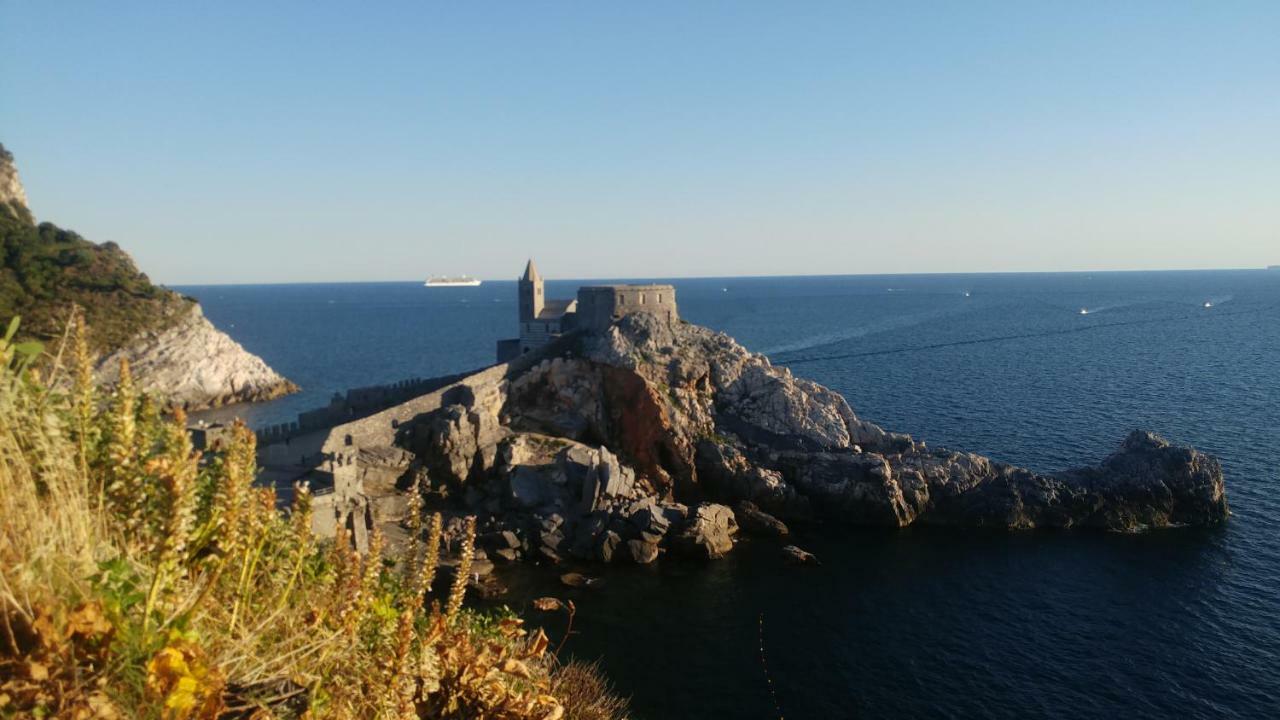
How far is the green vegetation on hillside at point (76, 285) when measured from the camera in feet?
201

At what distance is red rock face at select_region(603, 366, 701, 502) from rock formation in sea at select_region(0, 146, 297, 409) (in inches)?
1603

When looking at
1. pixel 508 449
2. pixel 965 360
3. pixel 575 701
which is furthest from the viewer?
pixel 965 360

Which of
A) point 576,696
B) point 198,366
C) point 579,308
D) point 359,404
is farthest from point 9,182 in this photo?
point 576,696

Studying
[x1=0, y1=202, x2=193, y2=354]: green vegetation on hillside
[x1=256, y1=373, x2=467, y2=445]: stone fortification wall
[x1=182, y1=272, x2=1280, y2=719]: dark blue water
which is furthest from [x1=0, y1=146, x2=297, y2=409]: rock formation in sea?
[x1=256, y1=373, x2=467, y2=445]: stone fortification wall

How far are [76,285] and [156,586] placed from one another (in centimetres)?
8079

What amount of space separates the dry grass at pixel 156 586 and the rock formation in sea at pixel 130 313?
67.5 m

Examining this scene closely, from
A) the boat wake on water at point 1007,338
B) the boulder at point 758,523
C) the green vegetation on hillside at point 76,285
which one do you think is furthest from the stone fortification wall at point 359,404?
the boat wake on water at point 1007,338

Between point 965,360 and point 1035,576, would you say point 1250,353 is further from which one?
point 1035,576

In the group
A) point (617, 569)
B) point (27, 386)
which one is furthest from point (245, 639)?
point (617, 569)

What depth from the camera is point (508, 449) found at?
40625 millimetres

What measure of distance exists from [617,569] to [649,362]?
16.5 meters

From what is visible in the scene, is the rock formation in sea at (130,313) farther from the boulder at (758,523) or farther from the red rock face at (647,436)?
the boulder at (758,523)

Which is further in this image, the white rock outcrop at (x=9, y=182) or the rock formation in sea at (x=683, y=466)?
the white rock outcrop at (x=9, y=182)

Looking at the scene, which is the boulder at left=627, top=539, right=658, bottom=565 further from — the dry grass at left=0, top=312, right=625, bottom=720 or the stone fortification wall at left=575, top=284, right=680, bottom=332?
the dry grass at left=0, top=312, right=625, bottom=720
